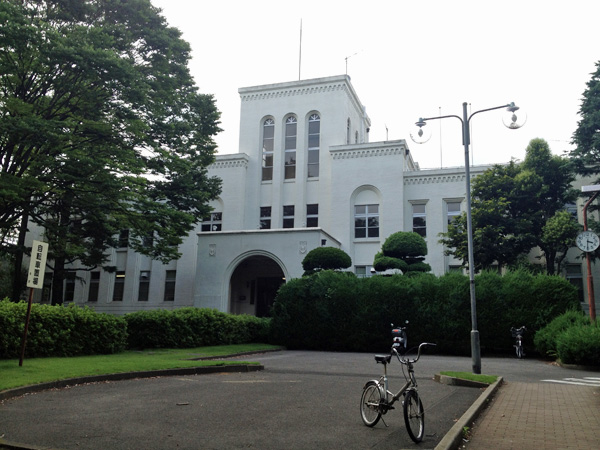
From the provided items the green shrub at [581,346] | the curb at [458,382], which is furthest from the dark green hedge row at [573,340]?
the curb at [458,382]

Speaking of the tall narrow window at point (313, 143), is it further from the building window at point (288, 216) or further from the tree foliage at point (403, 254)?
the tree foliage at point (403, 254)

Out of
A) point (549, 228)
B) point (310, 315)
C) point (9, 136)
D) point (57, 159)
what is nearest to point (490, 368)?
point (310, 315)

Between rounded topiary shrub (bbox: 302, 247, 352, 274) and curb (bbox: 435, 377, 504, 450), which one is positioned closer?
curb (bbox: 435, 377, 504, 450)

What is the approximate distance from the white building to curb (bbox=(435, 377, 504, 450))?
Result: 2232 centimetres

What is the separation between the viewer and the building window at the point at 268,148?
39.3 meters

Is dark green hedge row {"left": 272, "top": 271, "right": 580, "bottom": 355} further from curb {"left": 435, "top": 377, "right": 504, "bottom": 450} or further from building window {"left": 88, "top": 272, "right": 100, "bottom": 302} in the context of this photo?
building window {"left": 88, "top": 272, "right": 100, "bottom": 302}

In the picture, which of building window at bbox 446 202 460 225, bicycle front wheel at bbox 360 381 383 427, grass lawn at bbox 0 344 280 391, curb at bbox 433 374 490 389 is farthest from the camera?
building window at bbox 446 202 460 225

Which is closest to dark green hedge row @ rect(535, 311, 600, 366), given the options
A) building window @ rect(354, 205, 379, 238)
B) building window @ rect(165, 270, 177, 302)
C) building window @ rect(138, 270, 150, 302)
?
building window @ rect(354, 205, 379, 238)

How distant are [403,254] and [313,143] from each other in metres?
14.2

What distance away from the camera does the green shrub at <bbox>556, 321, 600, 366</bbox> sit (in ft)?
53.7

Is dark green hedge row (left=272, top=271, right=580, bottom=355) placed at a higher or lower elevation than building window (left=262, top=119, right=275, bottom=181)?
lower

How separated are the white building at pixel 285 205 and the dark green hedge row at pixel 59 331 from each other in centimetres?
1444

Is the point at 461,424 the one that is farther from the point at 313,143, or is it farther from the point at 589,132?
the point at 313,143

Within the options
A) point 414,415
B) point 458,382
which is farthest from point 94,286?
point 414,415
